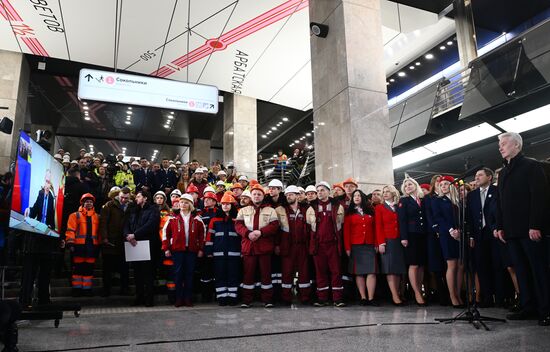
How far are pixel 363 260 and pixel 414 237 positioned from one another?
73cm

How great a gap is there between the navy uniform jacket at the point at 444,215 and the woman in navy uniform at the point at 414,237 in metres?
0.19

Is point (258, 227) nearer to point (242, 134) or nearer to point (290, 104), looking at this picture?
point (242, 134)

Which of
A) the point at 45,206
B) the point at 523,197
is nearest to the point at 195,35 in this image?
the point at 45,206

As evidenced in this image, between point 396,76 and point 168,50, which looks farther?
point 396,76

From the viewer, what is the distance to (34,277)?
4328mm

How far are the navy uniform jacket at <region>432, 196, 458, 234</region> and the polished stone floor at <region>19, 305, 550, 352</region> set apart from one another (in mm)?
1009

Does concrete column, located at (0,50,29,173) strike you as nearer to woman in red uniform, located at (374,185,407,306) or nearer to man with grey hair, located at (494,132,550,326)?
woman in red uniform, located at (374,185,407,306)

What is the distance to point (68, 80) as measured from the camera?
1352 centimetres

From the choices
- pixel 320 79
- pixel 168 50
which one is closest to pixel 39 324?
pixel 320 79

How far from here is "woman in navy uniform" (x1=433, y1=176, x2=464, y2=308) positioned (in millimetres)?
4930

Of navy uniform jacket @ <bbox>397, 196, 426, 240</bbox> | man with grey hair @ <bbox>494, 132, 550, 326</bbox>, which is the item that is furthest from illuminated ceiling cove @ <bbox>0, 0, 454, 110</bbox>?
man with grey hair @ <bbox>494, 132, 550, 326</bbox>

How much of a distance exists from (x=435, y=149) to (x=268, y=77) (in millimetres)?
5954

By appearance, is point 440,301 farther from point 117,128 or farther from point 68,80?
point 117,128

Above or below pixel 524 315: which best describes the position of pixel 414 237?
above
